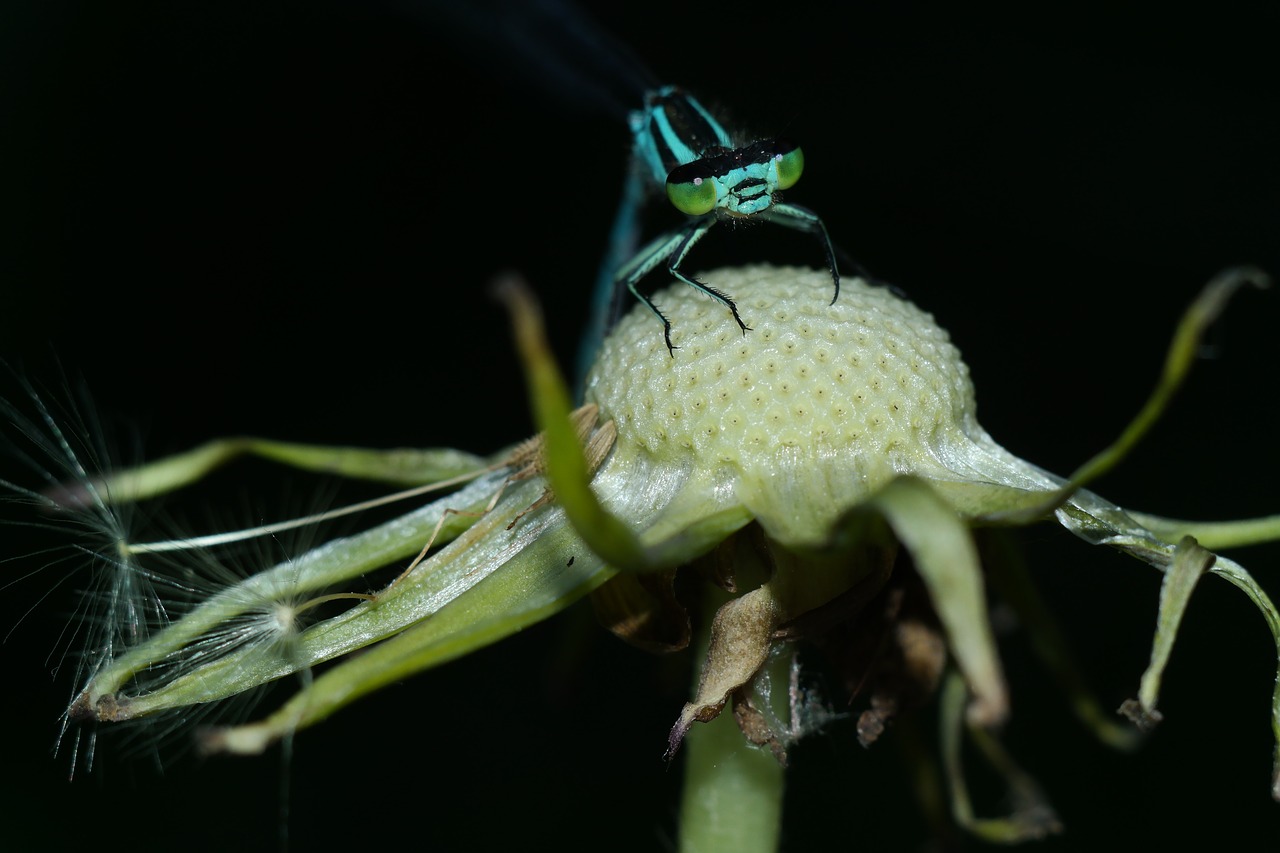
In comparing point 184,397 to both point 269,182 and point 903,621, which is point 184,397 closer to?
point 269,182

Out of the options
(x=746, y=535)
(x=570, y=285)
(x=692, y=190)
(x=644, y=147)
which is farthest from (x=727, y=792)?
(x=570, y=285)

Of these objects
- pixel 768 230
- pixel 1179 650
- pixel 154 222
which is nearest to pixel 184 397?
pixel 154 222

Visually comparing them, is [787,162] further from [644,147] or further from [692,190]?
[644,147]

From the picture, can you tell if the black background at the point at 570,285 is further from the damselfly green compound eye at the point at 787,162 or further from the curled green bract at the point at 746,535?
the curled green bract at the point at 746,535

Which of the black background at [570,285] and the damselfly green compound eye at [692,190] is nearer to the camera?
the damselfly green compound eye at [692,190]

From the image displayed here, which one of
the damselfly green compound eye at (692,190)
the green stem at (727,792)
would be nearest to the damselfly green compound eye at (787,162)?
A: the damselfly green compound eye at (692,190)

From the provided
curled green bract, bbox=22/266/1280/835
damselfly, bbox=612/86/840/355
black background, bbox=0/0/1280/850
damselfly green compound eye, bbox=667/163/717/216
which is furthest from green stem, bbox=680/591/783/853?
black background, bbox=0/0/1280/850
